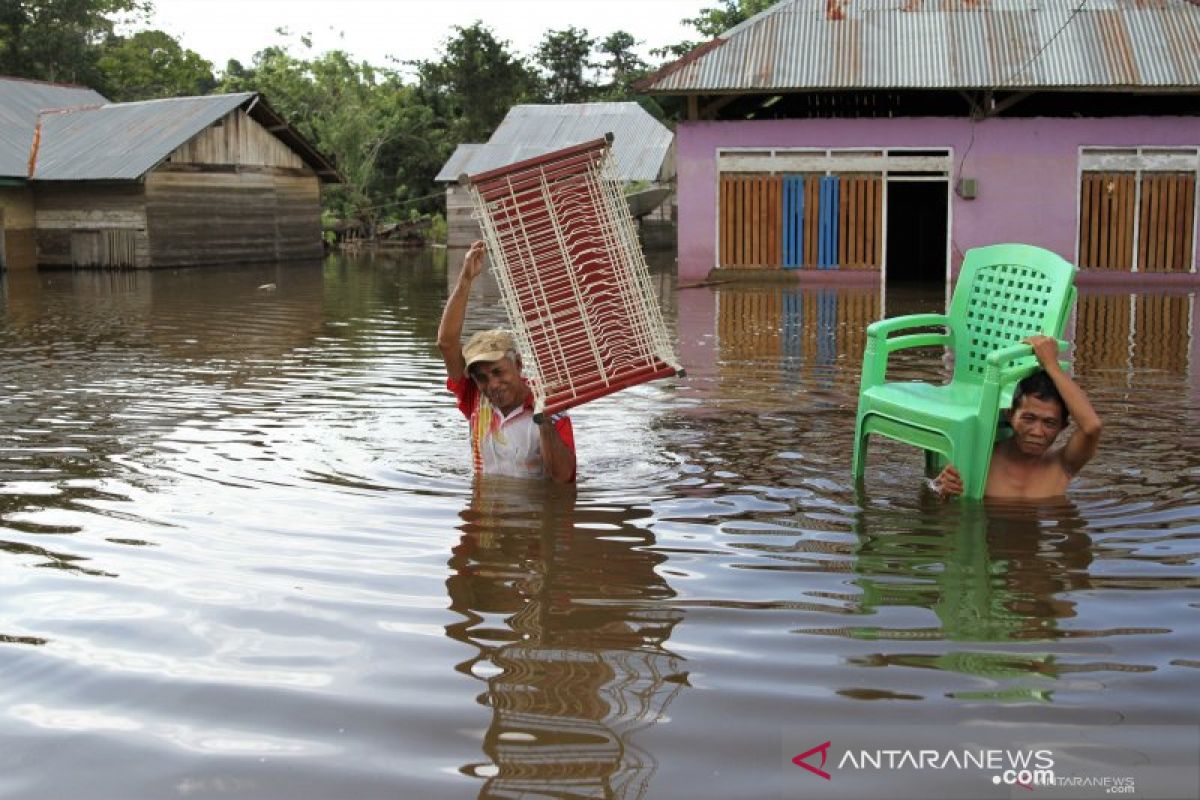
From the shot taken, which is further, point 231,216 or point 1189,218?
point 231,216

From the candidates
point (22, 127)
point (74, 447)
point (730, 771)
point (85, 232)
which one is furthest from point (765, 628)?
point (22, 127)

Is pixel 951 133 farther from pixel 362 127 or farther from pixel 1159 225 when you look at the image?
pixel 362 127

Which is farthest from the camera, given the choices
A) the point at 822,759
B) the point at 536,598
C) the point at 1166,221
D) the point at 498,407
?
the point at 1166,221

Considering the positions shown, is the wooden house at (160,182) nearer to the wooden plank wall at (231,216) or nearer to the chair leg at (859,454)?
the wooden plank wall at (231,216)

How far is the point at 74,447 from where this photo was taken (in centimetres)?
736

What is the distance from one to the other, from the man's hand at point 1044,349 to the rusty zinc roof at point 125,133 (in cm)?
2461

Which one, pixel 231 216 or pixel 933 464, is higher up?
pixel 231 216

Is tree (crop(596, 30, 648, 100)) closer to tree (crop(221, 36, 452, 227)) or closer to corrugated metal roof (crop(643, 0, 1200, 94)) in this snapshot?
tree (crop(221, 36, 452, 227))

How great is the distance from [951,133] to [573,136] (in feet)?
59.1

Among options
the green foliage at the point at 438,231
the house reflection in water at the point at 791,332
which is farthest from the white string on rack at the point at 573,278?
the green foliage at the point at 438,231

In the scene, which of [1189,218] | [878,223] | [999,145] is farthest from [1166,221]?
[878,223]

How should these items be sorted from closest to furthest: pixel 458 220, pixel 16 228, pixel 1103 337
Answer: pixel 1103 337, pixel 16 228, pixel 458 220

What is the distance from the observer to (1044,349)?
5.23 metres

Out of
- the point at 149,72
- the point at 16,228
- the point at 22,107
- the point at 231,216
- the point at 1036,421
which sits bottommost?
the point at 1036,421
